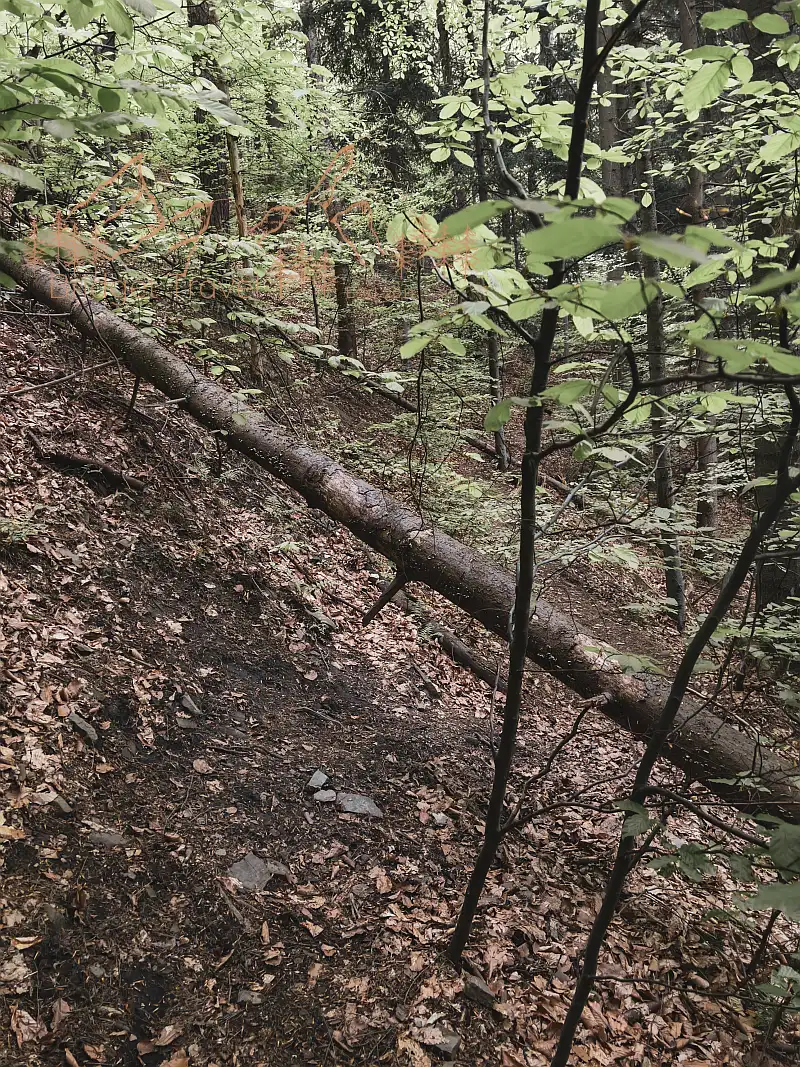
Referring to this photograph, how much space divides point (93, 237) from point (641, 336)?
7916 mm

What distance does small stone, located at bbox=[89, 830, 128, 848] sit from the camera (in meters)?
3.09

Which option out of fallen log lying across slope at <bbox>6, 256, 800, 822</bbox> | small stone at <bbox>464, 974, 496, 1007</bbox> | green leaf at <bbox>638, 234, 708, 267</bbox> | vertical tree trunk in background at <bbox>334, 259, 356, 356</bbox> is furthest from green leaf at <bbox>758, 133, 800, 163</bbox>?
vertical tree trunk in background at <bbox>334, 259, 356, 356</bbox>

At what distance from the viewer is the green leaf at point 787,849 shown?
1.50 meters

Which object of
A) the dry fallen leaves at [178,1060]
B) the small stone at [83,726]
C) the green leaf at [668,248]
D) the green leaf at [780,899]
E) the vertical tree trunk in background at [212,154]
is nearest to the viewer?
the green leaf at [668,248]

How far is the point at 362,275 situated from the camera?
39.2ft

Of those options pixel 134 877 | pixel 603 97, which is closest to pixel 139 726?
pixel 134 877

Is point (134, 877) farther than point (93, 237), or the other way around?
point (93, 237)

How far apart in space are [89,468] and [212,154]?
6034mm

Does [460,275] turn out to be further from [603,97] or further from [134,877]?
[134,877]

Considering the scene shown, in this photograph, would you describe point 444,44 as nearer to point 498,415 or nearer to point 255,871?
point 498,415

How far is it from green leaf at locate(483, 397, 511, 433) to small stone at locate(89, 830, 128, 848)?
3.02m

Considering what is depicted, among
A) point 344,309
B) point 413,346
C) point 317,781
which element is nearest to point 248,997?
point 317,781

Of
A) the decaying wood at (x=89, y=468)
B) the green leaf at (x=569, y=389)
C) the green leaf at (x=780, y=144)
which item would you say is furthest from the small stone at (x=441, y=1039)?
the decaying wood at (x=89, y=468)

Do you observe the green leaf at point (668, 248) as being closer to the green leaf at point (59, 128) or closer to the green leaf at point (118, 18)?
the green leaf at point (59, 128)
